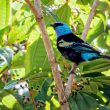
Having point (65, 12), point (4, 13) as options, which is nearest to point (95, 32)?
point (65, 12)

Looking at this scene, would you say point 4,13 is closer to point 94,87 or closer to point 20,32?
point 20,32

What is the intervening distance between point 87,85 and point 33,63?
0.96 feet

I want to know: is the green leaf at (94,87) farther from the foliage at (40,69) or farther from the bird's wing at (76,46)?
the bird's wing at (76,46)

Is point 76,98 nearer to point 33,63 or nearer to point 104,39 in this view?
point 33,63

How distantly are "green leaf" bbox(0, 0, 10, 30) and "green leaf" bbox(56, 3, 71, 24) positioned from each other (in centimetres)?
29

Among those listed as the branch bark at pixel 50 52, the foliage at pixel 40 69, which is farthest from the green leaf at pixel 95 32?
the branch bark at pixel 50 52

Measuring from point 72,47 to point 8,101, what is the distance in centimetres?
51

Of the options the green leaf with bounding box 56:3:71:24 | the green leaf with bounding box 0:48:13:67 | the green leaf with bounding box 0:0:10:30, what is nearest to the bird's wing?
the green leaf with bounding box 56:3:71:24

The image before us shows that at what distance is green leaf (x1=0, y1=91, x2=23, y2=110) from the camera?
71.5 inches

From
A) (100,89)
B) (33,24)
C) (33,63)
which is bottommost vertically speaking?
(100,89)

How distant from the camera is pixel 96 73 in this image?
193 centimetres

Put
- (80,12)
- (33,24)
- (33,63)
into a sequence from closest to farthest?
(33,63) → (33,24) → (80,12)

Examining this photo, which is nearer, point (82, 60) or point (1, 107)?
point (1, 107)

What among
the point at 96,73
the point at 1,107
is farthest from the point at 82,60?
the point at 1,107
